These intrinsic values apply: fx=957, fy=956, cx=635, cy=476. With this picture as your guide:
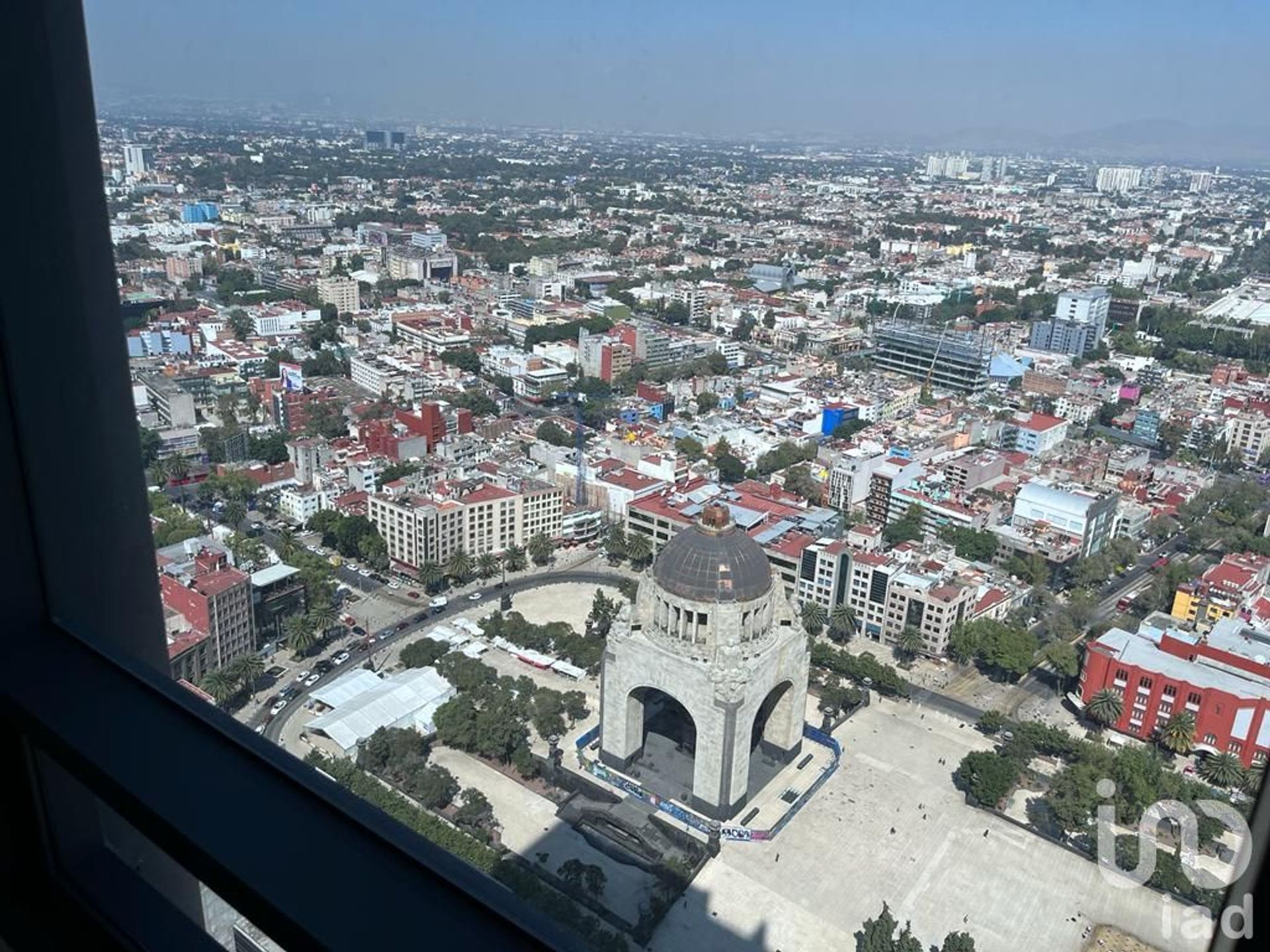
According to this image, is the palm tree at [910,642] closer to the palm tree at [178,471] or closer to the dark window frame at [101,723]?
the palm tree at [178,471]

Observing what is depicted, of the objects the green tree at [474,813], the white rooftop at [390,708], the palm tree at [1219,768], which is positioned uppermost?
the palm tree at [1219,768]

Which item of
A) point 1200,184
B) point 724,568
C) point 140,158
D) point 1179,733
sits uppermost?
point 140,158

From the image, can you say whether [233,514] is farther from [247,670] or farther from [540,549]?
[247,670]

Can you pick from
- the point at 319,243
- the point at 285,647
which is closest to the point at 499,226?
the point at 319,243

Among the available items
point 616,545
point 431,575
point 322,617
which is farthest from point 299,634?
point 616,545

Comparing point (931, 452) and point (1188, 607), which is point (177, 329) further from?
point (1188, 607)

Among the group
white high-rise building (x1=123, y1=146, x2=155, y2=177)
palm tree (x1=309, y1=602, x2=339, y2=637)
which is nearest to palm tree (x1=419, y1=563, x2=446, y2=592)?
palm tree (x1=309, y1=602, x2=339, y2=637)

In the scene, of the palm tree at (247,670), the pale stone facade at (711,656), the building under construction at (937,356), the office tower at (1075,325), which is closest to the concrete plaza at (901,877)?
the pale stone facade at (711,656)
